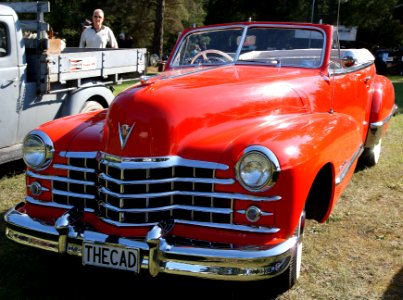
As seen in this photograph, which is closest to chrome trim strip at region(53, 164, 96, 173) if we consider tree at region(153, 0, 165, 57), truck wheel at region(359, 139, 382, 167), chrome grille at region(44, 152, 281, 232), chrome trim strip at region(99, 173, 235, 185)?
chrome grille at region(44, 152, 281, 232)

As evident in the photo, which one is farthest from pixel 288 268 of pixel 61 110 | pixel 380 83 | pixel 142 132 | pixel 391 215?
pixel 61 110

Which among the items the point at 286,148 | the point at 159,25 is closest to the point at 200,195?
the point at 286,148

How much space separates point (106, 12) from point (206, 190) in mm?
27333

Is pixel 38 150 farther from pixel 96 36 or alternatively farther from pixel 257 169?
pixel 96 36

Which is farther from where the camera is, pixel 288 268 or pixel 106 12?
pixel 106 12

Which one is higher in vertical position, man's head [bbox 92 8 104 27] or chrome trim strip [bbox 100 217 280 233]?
man's head [bbox 92 8 104 27]

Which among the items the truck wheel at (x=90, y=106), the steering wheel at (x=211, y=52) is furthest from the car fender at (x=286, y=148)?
the truck wheel at (x=90, y=106)

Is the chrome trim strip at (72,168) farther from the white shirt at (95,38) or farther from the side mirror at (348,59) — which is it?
the white shirt at (95,38)

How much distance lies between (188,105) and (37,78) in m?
3.29

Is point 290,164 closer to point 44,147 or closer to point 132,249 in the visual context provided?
point 132,249

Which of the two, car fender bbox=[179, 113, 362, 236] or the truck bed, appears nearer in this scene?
car fender bbox=[179, 113, 362, 236]

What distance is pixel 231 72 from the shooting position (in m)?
4.05

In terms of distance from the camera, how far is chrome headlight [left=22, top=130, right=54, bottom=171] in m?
3.35

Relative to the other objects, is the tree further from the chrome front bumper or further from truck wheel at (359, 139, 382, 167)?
the chrome front bumper
